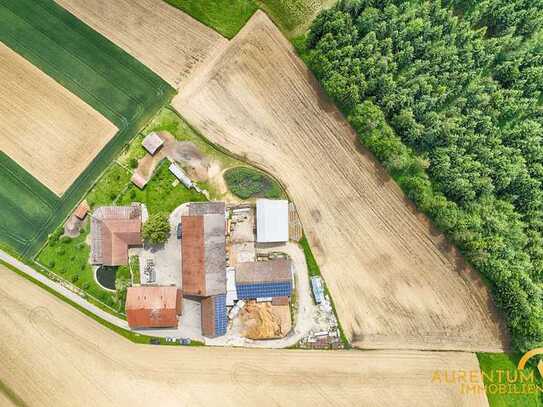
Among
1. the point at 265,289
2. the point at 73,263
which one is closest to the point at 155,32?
the point at 73,263

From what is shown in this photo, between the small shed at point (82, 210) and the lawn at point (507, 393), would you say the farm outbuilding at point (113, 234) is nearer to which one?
the small shed at point (82, 210)

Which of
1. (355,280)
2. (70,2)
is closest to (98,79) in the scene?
(70,2)

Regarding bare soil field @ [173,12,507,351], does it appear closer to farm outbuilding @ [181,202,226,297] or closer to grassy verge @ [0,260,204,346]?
farm outbuilding @ [181,202,226,297]

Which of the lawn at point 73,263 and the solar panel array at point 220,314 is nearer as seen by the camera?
the solar panel array at point 220,314

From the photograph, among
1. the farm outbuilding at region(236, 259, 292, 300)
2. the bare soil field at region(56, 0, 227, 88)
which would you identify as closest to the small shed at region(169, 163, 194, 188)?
the bare soil field at region(56, 0, 227, 88)

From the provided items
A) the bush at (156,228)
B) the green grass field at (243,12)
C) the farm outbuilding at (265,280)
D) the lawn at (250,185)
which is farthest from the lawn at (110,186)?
the green grass field at (243,12)

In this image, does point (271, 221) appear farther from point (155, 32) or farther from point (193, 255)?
point (155, 32)

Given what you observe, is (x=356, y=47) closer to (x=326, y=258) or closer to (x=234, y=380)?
(x=326, y=258)
